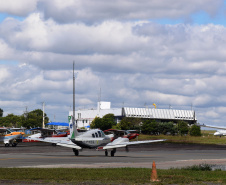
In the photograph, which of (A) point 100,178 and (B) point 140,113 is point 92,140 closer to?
(A) point 100,178

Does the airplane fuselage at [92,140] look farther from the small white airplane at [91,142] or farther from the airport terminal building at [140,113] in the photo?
the airport terminal building at [140,113]

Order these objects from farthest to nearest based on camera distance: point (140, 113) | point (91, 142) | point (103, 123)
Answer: point (140, 113) → point (103, 123) → point (91, 142)

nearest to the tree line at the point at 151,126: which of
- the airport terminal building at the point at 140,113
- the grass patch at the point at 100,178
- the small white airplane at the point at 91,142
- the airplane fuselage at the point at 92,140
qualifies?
the airport terminal building at the point at 140,113

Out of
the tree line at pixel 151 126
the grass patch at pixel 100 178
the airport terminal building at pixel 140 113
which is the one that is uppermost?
the airport terminal building at pixel 140 113

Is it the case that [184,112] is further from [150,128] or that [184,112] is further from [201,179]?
[201,179]

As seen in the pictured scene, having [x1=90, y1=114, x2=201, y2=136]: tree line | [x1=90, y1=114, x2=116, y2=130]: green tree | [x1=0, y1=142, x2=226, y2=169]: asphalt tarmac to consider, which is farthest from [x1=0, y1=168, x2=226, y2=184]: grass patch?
[x1=90, y1=114, x2=116, y2=130]: green tree

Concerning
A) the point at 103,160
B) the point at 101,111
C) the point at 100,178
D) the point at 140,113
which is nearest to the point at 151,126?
the point at 140,113

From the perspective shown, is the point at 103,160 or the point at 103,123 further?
the point at 103,123

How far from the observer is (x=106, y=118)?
165 meters

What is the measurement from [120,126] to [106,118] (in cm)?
1378

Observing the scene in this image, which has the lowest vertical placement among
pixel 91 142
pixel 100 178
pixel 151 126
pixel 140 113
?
pixel 100 178

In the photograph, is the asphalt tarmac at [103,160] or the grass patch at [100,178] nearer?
the grass patch at [100,178]

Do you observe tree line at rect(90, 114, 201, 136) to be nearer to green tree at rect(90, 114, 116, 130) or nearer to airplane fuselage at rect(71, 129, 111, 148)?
green tree at rect(90, 114, 116, 130)

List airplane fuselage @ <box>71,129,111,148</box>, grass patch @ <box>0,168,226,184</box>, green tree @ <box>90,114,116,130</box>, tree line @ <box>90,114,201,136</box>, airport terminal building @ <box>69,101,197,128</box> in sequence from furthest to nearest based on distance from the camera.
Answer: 1. airport terminal building @ <box>69,101,197,128</box>
2. green tree @ <box>90,114,116,130</box>
3. tree line @ <box>90,114,201,136</box>
4. airplane fuselage @ <box>71,129,111,148</box>
5. grass patch @ <box>0,168,226,184</box>
